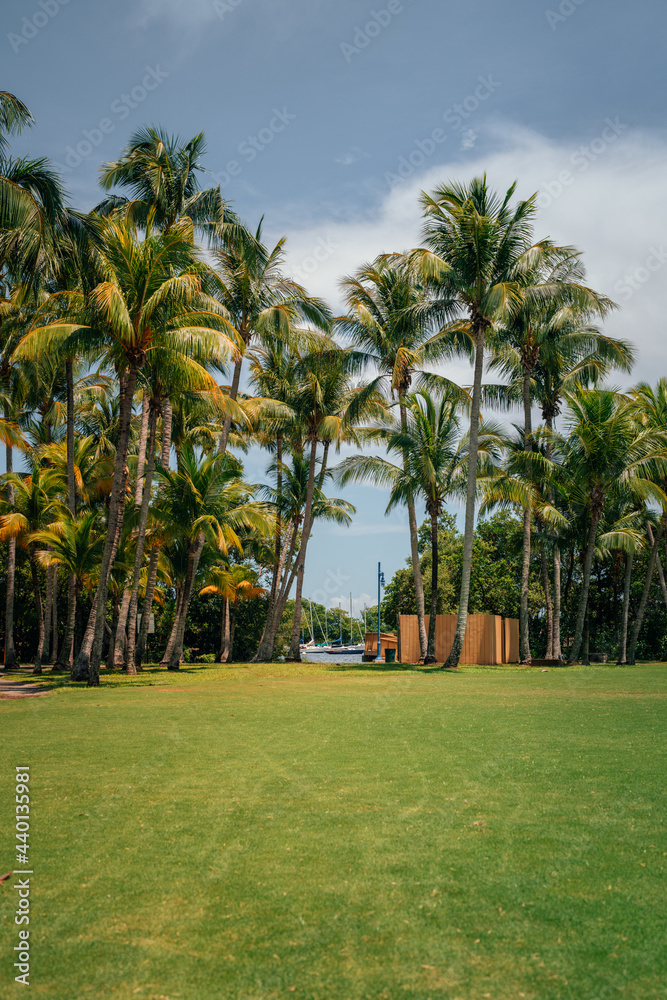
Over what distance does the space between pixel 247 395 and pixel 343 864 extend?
26.0m

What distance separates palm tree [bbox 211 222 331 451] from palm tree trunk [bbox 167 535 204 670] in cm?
376

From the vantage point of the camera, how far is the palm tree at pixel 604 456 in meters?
24.8

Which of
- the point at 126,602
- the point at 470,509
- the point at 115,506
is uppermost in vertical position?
the point at 470,509

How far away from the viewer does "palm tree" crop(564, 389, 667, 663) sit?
2483 centimetres

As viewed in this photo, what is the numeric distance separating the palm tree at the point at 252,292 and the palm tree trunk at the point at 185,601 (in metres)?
3.76

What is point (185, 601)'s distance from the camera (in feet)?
75.5

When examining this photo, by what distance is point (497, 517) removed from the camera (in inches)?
1751

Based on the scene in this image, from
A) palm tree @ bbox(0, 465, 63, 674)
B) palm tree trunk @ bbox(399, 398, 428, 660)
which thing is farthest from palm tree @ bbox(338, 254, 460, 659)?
palm tree @ bbox(0, 465, 63, 674)

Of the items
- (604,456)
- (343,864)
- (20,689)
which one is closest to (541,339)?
(604,456)

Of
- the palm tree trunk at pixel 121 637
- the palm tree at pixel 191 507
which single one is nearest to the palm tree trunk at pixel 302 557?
the palm tree at pixel 191 507

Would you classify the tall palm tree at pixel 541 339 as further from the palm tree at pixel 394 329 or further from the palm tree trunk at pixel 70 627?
the palm tree trunk at pixel 70 627

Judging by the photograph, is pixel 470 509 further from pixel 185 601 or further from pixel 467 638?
pixel 185 601

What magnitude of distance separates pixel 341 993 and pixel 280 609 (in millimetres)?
28281

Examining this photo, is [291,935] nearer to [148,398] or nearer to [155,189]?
[148,398]
